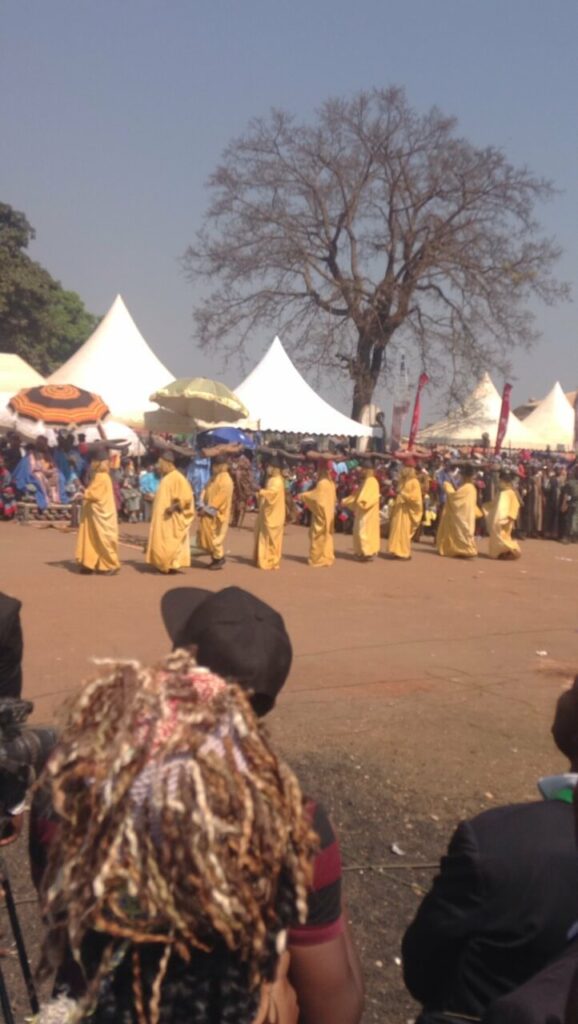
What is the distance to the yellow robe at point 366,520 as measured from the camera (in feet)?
53.5

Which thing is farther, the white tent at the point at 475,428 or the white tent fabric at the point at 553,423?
the white tent fabric at the point at 553,423

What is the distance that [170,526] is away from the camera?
13.4 metres

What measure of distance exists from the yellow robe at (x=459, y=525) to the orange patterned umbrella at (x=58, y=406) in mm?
7662

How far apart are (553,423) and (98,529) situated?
3477cm

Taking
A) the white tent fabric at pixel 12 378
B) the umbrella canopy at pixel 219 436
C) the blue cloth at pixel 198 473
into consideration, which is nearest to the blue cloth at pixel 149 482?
the blue cloth at pixel 198 473

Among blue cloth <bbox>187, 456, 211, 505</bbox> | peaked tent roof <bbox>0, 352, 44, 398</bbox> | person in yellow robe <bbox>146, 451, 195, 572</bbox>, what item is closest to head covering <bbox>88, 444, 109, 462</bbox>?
person in yellow robe <bbox>146, 451, 195, 572</bbox>

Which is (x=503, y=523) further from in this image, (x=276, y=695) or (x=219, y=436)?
(x=276, y=695)

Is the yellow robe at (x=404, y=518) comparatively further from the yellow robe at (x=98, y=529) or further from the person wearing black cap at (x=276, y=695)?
the person wearing black cap at (x=276, y=695)

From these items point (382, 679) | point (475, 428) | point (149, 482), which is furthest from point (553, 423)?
point (382, 679)

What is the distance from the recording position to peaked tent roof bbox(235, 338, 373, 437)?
1008 inches

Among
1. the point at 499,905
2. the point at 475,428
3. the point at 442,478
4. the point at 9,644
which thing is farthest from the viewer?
the point at 475,428

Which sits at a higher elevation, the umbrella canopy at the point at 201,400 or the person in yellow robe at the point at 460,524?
the umbrella canopy at the point at 201,400

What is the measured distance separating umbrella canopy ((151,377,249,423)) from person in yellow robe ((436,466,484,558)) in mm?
5377

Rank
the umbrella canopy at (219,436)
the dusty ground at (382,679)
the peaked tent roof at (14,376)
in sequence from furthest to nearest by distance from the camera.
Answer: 1. the peaked tent roof at (14,376)
2. the umbrella canopy at (219,436)
3. the dusty ground at (382,679)
